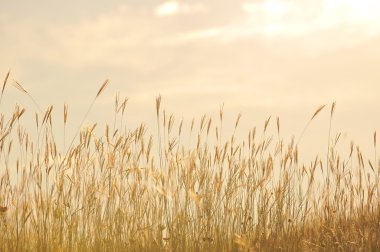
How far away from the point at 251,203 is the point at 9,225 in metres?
1.68

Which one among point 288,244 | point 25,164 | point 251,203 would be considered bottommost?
point 288,244

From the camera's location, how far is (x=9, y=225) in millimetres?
3174

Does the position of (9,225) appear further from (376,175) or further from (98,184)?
(376,175)

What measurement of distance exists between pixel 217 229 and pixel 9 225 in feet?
4.39

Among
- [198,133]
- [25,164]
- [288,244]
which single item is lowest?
[288,244]

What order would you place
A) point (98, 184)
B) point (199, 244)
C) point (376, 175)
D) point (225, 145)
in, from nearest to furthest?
point (199, 244) < point (98, 184) < point (225, 145) < point (376, 175)

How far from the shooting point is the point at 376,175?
4414 mm

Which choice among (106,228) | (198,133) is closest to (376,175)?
(198,133)

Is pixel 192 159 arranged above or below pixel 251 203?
above

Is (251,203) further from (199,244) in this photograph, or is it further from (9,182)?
(9,182)

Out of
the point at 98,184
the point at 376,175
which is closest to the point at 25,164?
the point at 98,184

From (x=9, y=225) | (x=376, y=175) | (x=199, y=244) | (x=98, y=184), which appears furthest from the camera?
(x=376, y=175)

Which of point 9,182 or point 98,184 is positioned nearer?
point 9,182

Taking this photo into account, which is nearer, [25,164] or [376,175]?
[25,164]
